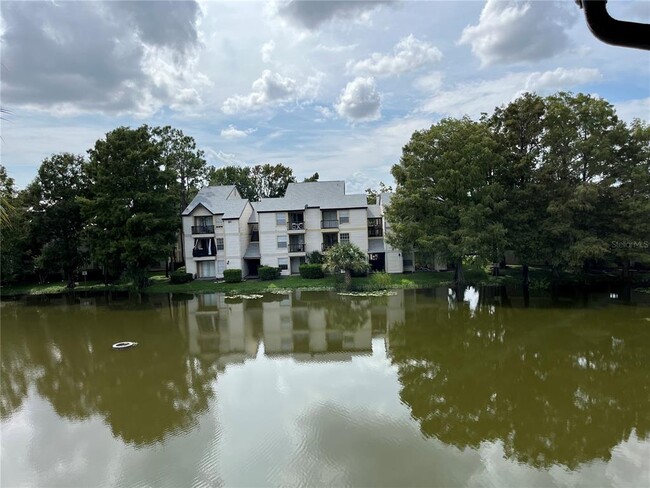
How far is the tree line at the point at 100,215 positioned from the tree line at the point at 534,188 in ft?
63.1

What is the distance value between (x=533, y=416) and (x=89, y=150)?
36.9m

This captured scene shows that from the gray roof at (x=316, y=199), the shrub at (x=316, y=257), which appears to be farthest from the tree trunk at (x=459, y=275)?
the shrub at (x=316, y=257)

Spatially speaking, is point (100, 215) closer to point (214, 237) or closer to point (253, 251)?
point (214, 237)

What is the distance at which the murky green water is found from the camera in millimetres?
8195

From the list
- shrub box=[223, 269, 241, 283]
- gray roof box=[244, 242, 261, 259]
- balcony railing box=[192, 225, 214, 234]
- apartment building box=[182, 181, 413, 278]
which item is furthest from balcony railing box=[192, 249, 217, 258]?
shrub box=[223, 269, 241, 283]

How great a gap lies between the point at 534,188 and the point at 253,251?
23695 mm

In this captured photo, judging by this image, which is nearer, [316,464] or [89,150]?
[316,464]

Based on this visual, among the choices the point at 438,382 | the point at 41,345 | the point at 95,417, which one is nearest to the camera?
the point at 95,417

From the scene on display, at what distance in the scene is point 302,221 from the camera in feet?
124

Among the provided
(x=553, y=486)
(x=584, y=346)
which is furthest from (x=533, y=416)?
(x=584, y=346)

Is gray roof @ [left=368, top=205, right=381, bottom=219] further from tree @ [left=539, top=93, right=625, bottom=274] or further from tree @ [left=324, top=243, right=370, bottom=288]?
tree @ [left=539, top=93, right=625, bottom=274]

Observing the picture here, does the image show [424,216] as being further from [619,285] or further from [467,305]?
[619,285]

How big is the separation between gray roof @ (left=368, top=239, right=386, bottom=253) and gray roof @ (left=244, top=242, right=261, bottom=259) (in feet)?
33.3

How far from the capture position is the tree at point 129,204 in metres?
32.2
